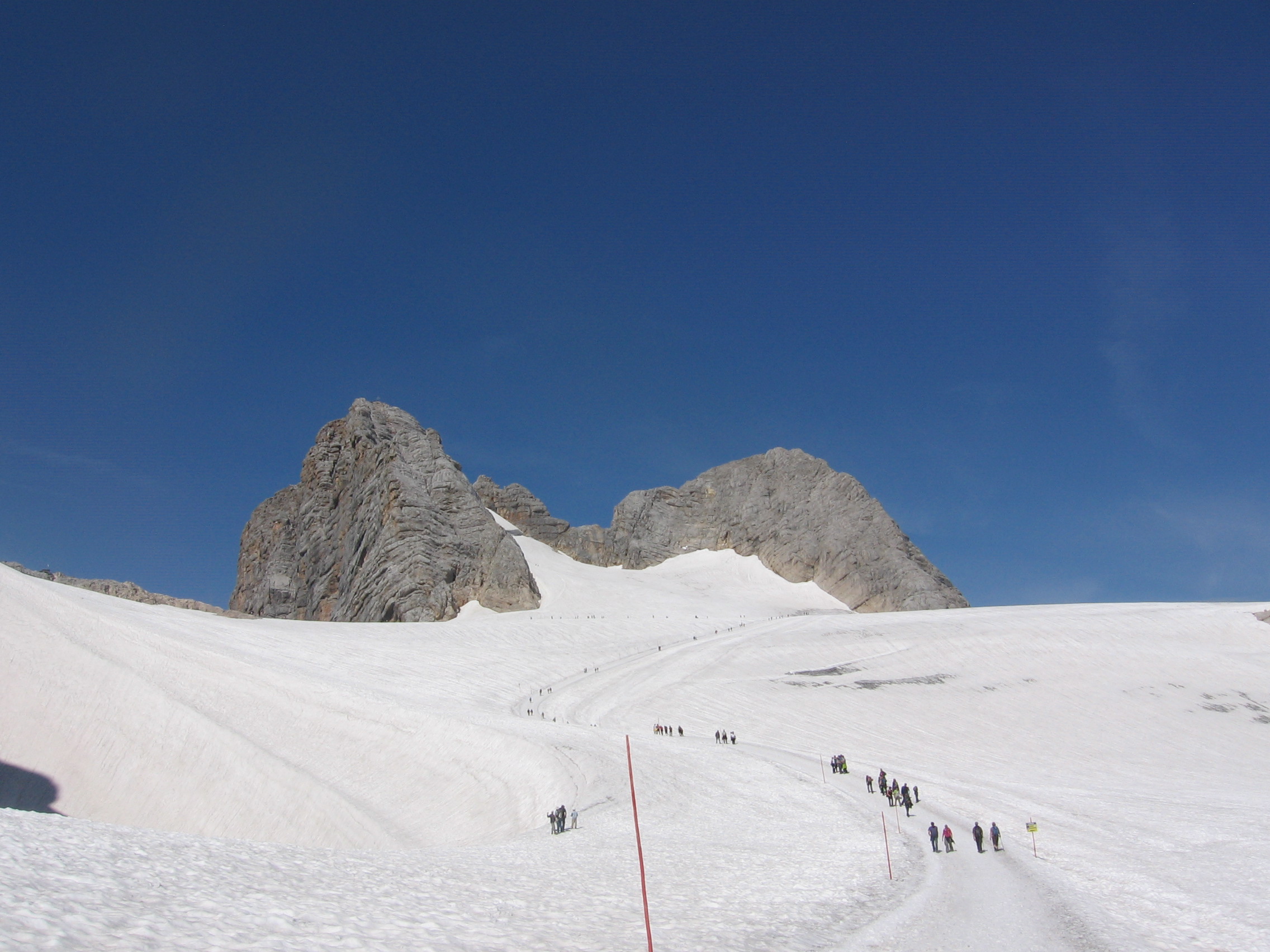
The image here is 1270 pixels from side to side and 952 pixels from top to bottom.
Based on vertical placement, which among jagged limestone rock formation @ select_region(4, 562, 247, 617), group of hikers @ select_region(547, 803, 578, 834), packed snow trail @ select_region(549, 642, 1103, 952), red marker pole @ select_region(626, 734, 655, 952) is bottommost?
packed snow trail @ select_region(549, 642, 1103, 952)

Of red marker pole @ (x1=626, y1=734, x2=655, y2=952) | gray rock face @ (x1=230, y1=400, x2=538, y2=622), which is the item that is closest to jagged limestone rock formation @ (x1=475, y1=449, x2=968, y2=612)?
gray rock face @ (x1=230, y1=400, x2=538, y2=622)

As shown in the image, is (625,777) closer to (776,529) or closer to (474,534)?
(474,534)

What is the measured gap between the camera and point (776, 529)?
9675 cm

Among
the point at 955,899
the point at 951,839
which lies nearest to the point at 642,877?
the point at 955,899

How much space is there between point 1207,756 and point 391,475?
58.7 m

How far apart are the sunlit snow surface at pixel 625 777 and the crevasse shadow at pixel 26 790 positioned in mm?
537

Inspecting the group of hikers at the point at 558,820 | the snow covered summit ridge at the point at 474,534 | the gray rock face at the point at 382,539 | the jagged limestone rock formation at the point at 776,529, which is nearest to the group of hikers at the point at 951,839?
the group of hikers at the point at 558,820

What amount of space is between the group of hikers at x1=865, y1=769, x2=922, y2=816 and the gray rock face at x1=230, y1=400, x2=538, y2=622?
43948 millimetres

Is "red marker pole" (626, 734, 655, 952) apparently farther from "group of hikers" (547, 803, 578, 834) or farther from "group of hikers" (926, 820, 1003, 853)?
"group of hikers" (926, 820, 1003, 853)

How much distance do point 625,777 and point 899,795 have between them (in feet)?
25.8

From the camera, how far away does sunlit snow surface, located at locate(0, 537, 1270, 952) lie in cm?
1013

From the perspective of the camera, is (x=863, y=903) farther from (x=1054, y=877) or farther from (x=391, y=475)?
(x=391, y=475)

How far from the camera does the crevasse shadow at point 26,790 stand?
25.2 m

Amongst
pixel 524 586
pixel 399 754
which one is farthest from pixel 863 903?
pixel 524 586
